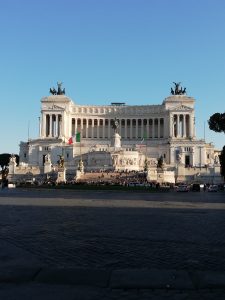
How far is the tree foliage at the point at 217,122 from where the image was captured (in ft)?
223

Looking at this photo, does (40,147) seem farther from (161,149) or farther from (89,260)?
(89,260)

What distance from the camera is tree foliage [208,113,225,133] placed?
67938 millimetres

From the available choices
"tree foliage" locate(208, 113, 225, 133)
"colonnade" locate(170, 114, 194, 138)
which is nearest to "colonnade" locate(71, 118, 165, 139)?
"colonnade" locate(170, 114, 194, 138)

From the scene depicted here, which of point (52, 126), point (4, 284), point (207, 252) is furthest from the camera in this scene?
point (52, 126)

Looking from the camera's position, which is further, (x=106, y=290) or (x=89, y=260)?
(x=89, y=260)

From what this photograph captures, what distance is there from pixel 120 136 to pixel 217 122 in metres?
73.5

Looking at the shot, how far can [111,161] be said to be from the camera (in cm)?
11075

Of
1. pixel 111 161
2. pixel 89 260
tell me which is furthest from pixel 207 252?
pixel 111 161

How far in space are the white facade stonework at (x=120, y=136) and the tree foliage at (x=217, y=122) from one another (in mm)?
42842

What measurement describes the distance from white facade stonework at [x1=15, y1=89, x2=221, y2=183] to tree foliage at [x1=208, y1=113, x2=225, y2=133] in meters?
42.8

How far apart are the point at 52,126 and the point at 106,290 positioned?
13370 centimetres

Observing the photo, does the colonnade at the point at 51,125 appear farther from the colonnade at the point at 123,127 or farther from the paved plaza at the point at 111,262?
the paved plaza at the point at 111,262

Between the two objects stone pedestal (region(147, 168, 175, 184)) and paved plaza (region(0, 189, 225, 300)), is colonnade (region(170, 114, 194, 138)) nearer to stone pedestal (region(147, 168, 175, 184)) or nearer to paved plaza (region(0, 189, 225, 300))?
stone pedestal (region(147, 168, 175, 184))

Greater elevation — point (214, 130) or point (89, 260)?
point (214, 130)
